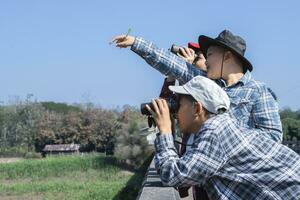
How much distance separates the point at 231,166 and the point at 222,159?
8 centimetres

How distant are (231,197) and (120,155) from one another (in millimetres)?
40210

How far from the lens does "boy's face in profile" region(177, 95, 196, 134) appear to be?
3.41 m

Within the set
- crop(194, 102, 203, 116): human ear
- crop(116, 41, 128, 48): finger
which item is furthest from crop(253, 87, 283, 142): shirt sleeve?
crop(116, 41, 128, 48): finger

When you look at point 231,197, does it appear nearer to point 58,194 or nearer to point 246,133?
point 246,133

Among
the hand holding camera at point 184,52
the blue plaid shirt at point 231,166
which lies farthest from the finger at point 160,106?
the hand holding camera at point 184,52

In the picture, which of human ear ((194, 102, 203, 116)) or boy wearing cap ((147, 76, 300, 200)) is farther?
human ear ((194, 102, 203, 116))

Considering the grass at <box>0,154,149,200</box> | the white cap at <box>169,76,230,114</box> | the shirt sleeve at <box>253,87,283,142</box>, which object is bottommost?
the grass at <box>0,154,149,200</box>

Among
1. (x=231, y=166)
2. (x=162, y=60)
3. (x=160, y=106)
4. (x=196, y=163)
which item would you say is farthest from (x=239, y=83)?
(x=196, y=163)

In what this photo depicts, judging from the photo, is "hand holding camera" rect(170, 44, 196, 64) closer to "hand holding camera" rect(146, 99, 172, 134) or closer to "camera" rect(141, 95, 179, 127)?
"camera" rect(141, 95, 179, 127)

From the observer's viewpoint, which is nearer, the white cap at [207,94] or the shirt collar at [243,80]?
the white cap at [207,94]

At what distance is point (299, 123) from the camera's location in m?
54.5

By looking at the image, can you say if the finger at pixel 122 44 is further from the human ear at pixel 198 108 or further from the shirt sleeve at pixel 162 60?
the human ear at pixel 198 108

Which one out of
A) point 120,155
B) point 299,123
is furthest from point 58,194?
point 299,123

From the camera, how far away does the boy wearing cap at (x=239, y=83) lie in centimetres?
407
